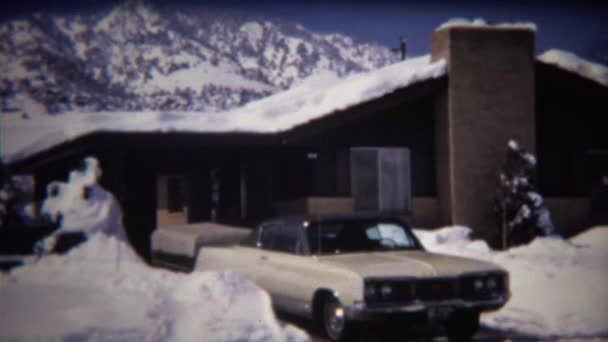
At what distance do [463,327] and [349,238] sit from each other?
5.29ft

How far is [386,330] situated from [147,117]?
38.8 ft

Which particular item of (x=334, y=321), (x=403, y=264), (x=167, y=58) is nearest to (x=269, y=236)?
(x=334, y=321)

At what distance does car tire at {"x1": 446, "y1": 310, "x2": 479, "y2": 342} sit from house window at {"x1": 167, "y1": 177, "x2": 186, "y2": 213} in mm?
21356

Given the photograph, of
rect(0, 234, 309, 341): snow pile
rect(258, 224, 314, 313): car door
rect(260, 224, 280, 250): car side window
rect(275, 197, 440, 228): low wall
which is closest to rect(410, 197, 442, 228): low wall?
rect(275, 197, 440, 228): low wall

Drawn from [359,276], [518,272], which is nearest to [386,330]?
[359,276]

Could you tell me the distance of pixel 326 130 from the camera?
19.6 metres

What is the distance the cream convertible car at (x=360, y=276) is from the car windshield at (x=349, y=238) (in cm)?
1

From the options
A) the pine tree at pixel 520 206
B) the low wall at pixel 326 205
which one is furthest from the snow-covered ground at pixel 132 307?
the pine tree at pixel 520 206

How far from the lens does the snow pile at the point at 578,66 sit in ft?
66.3

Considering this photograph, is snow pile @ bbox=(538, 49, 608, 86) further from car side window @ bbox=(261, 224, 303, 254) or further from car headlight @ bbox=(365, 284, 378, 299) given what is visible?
car headlight @ bbox=(365, 284, 378, 299)

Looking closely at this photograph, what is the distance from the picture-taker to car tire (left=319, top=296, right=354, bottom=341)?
8695 millimetres

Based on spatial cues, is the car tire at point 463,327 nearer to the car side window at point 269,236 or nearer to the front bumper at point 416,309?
the front bumper at point 416,309

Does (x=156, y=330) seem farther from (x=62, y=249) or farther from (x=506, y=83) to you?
(x=506, y=83)

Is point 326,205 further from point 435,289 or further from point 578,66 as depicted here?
point 435,289
